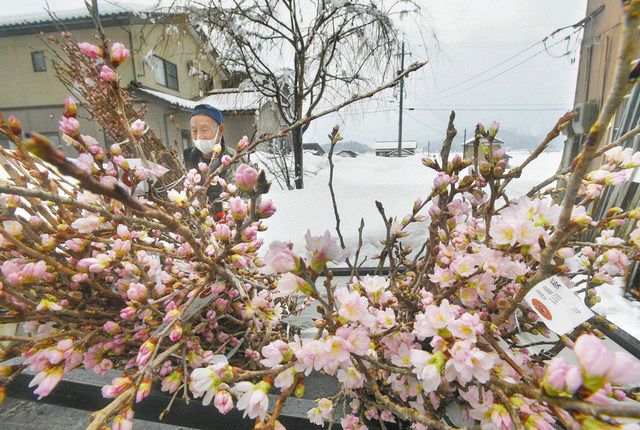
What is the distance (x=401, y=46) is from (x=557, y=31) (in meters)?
3.57

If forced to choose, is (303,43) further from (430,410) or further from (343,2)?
(430,410)

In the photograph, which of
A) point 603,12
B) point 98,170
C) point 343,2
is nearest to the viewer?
point 98,170

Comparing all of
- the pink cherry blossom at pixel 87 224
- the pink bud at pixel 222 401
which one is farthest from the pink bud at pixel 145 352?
the pink cherry blossom at pixel 87 224

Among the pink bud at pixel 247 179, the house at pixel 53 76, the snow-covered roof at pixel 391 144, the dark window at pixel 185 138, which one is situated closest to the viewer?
the pink bud at pixel 247 179

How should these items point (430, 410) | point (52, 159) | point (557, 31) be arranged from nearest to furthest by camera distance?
point (52, 159) → point (430, 410) → point (557, 31)

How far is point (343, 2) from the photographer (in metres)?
4.66

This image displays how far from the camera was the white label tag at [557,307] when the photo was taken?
0.50 meters

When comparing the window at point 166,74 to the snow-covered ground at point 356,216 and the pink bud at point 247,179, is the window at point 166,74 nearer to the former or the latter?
the snow-covered ground at point 356,216

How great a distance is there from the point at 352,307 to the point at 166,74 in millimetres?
13958

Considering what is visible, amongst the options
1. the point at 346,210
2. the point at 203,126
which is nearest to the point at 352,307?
the point at 203,126

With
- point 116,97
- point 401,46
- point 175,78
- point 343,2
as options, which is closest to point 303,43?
point 343,2

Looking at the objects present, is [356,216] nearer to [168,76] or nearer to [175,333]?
[175,333]

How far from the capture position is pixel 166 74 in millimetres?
11922

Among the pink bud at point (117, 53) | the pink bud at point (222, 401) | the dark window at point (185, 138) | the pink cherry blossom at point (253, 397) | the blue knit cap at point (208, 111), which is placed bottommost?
the pink bud at point (222, 401)
